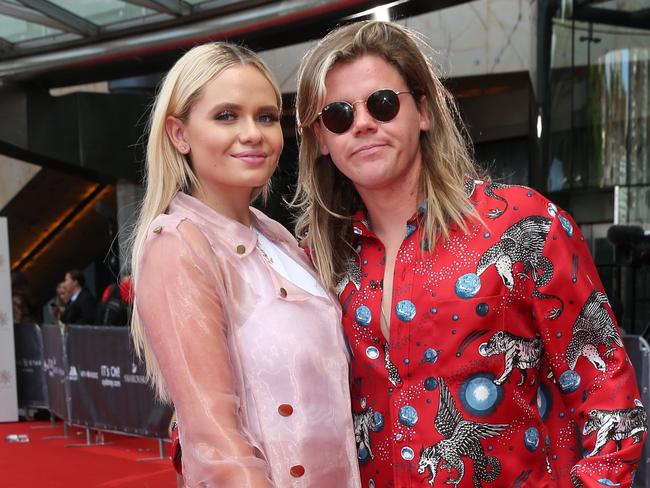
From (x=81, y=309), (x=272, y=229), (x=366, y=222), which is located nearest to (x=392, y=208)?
(x=366, y=222)

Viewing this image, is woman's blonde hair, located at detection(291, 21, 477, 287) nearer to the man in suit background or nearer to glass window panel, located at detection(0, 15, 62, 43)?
the man in suit background

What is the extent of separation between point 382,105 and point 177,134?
21.8 inches

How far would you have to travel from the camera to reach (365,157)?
2.24 metres

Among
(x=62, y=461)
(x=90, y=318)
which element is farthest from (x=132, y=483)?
(x=90, y=318)

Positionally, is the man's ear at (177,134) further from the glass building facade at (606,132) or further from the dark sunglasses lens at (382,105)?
the glass building facade at (606,132)

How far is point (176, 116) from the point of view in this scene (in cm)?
211

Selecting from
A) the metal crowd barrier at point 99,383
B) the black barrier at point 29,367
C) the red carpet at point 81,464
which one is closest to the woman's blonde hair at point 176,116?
the red carpet at point 81,464

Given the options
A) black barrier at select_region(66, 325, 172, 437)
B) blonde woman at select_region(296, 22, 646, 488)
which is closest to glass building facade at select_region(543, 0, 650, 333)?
black barrier at select_region(66, 325, 172, 437)

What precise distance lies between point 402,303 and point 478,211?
322 mm

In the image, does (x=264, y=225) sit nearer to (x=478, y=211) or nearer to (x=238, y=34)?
(x=478, y=211)

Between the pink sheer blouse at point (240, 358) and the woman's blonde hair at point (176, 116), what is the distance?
0.07 meters

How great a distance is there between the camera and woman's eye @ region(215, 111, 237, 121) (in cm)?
208

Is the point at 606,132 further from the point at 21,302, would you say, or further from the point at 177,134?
the point at 177,134

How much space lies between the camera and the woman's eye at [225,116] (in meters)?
2.08
